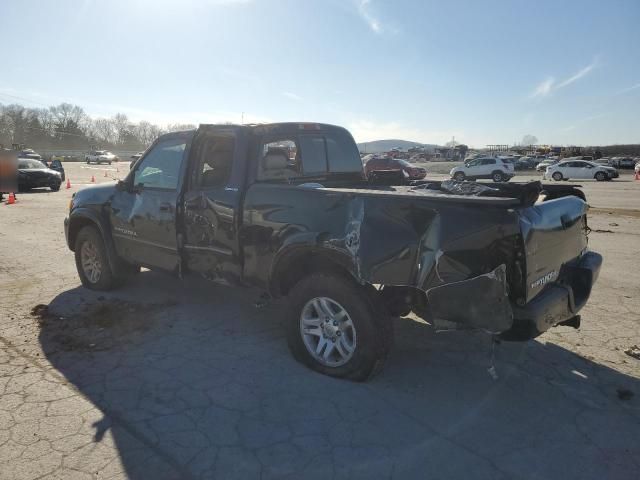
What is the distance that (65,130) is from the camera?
330ft

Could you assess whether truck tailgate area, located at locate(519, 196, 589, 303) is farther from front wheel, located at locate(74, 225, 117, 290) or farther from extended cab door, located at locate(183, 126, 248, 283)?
front wheel, located at locate(74, 225, 117, 290)

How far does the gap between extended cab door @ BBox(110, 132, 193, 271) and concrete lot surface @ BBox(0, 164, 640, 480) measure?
2.15 ft

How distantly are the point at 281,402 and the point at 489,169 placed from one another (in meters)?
32.0

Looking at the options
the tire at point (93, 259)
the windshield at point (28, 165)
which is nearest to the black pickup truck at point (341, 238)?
the tire at point (93, 259)

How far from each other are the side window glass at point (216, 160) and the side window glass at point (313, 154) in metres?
0.72

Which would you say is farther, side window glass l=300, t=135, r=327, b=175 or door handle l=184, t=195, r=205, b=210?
side window glass l=300, t=135, r=327, b=175

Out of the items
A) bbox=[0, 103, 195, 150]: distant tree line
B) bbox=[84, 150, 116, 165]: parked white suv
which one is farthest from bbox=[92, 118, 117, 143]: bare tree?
bbox=[84, 150, 116, 165]: parked white suv

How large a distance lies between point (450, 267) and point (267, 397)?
61.4 inches

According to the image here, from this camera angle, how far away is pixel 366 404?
310 cm

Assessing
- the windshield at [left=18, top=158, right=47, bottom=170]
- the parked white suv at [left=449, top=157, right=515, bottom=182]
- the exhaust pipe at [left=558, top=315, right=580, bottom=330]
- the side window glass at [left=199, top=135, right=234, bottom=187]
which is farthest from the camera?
the parked white suv at [left=449, top=157, right=515, bottom=182]

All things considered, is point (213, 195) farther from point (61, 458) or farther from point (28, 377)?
point (61, 458)

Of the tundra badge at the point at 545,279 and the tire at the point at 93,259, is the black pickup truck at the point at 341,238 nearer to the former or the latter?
the tundra badge at the point at 545,279

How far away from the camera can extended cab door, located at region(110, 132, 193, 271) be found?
453cm

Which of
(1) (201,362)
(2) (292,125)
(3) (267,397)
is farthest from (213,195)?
(3) (267,397)
